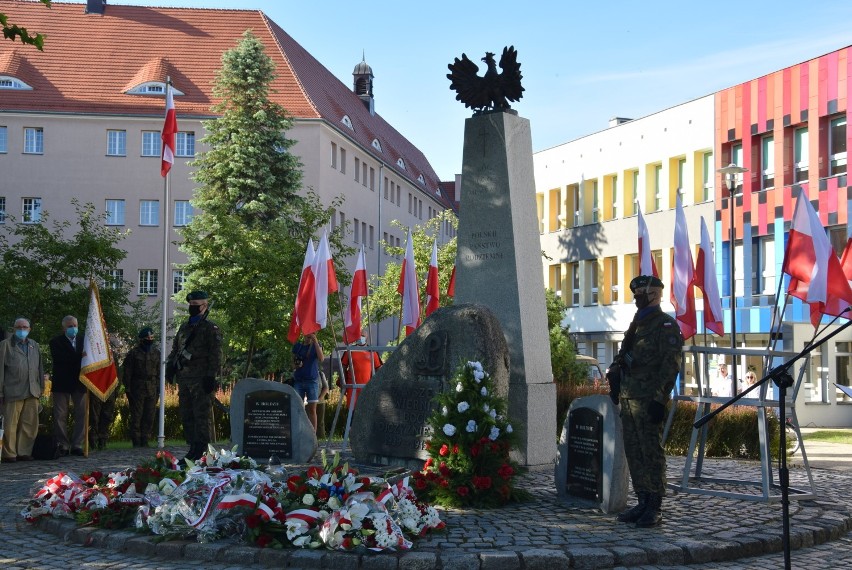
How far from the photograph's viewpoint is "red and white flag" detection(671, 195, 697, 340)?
42.8 feet

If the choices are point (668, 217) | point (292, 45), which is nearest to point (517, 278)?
point (668, 217)

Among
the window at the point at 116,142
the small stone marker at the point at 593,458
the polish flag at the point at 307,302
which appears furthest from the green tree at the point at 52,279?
the window at the point at 116,142

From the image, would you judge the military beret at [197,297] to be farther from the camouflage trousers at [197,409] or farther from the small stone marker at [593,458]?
the small stone marker at [593,458]

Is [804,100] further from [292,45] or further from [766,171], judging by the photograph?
[292,45]

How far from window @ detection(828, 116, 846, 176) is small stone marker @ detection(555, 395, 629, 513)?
88.4 feet

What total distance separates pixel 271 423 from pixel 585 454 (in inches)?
190

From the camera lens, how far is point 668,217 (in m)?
43.4

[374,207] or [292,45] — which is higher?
[292,45]

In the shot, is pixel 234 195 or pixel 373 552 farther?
pixel 234 195

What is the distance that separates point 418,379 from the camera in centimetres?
1248

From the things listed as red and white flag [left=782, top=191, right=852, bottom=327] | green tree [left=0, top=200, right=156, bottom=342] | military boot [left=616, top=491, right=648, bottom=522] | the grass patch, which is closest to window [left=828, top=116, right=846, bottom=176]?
the grass patch

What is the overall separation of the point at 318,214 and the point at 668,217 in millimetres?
14420

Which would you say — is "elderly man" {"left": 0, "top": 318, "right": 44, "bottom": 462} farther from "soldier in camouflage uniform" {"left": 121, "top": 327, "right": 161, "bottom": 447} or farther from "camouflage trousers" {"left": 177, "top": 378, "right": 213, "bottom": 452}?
"camouflage trousers" {"left": 177, "top": 378, "right": 213, "bottom": 452}

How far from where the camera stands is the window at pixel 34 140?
5934cm
